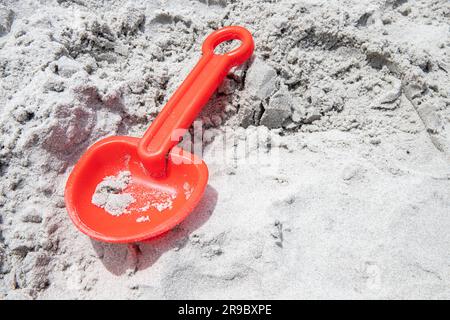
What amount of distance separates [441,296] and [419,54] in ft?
3.15

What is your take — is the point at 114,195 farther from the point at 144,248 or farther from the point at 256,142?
the point at 256,142

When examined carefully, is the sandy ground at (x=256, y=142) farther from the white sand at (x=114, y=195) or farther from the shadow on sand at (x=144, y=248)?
the white sand at (x=114, y=195)

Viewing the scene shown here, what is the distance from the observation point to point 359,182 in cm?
143

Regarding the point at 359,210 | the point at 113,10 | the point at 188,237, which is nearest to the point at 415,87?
the point at 359,210

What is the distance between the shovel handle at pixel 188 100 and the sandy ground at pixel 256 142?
A: 0.08m

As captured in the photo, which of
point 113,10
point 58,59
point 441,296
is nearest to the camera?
point 441,296

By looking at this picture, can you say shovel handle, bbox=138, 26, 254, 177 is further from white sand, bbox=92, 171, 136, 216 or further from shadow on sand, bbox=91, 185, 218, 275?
shadow on sand, bbox=91, 185, 218, 275

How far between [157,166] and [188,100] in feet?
0.88

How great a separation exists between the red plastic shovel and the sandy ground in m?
0.08

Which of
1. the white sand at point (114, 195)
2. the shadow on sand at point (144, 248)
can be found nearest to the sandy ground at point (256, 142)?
the shadow on sand at point (144, 248)

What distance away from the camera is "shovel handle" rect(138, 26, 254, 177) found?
1480 millimetres

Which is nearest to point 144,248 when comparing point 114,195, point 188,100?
point 114,195
